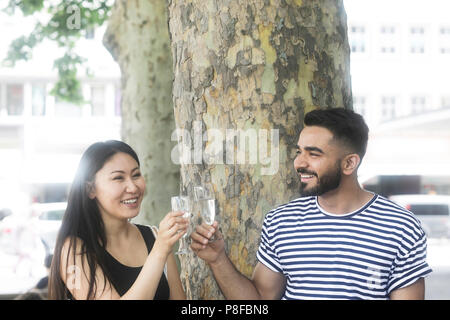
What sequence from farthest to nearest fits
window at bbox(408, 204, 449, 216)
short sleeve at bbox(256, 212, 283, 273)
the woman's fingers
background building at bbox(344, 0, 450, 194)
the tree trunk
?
background building at bbox(344, 0, 450, 194) → window at bbox(408, 204, 449, 216) → the tree trunk → short sleeve at bbox(256, 212, 283, 273) → the woman's fingers

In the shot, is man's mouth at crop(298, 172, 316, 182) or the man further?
man's mouth at crop(298, 172, 316, 182)

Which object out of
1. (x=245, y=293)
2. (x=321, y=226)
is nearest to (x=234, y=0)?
(x=321, y=226)

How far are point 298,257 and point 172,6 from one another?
1.42 metres

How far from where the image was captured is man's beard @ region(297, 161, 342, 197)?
2.44 meters

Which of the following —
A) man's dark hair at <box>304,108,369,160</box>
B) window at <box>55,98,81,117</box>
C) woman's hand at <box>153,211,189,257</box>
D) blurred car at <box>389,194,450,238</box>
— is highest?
window at <box>55,98,81,117</box>

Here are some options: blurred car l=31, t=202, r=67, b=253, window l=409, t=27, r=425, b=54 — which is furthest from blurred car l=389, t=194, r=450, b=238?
blurred car l=31, t=202, r=67, b=253

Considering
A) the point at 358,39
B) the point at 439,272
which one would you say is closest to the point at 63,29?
the point at 439,272

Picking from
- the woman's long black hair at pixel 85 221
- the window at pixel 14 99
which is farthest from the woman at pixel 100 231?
the window at pixel 14 99

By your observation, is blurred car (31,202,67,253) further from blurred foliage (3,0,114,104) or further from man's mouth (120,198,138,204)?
man's mouth (120,198,138,204)

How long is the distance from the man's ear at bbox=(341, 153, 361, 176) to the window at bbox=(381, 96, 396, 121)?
22349 mm

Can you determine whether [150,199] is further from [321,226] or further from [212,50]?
[321,226]

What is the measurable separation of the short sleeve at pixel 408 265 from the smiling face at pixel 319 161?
0.34m

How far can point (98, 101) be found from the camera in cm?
2211
